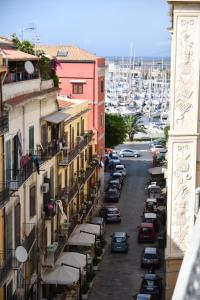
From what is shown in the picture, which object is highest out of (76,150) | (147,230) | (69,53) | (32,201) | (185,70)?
(69,53)

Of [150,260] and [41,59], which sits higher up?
[41,59]

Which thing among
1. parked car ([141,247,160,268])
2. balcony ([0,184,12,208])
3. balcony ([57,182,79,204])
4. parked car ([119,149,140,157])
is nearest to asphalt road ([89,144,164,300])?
parked car ([141,247,160,268])

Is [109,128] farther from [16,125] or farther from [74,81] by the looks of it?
[16,125]

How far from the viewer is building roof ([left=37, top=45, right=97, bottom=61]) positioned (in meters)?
39.5

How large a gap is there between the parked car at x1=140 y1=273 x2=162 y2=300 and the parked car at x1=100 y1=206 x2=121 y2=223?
1191 centimetres

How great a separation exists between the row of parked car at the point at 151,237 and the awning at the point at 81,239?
2635 mm

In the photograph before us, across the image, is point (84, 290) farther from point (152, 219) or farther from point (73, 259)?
point (152, 219)

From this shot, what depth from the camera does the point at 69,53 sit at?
4053 cm

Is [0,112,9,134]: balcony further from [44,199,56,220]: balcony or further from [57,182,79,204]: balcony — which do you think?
[57,182,79,204]: balcony

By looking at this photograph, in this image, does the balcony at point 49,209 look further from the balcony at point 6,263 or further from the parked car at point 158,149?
the parked car at point 158,149

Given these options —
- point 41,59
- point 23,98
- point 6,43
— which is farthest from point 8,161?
point 41,59

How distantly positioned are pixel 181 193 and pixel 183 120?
1880mm

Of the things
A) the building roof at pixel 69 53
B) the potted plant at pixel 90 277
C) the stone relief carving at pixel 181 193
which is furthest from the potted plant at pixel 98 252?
the stone relief carving at pixel 181 193

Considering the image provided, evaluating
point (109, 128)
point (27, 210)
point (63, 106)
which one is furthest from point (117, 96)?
point (27, 210)
